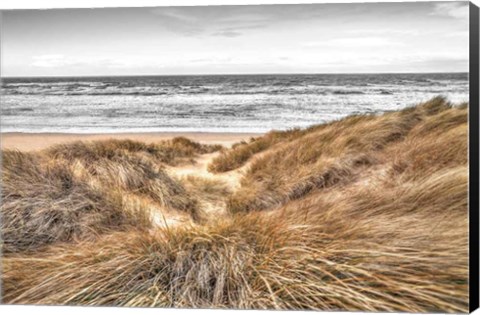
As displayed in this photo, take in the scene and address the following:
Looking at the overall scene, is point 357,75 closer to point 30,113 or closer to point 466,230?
point 466,230

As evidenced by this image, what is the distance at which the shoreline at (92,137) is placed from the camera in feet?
24.9

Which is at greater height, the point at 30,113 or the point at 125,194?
the point at 30,113

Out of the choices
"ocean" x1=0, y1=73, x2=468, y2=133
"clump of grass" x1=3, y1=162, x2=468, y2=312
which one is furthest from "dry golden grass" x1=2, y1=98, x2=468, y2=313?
"ocean" x1=0, y1=73, x2=468, y2=133

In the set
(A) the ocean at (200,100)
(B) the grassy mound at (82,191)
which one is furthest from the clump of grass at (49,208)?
(A) the ocean at (200,100)

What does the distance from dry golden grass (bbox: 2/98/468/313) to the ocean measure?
0.15 metres

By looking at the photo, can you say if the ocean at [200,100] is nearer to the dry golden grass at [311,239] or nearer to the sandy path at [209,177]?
the dry golden grass at [311,239]

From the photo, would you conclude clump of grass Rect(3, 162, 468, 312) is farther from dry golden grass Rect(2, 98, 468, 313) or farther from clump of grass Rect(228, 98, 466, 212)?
clump of grass Rect(228, 98, 466, 212)

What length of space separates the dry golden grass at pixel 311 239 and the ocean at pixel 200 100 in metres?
0.15

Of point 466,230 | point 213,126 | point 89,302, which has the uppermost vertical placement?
point 213,126

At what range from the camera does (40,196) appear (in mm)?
7816

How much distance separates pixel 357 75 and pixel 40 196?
2.74 metres

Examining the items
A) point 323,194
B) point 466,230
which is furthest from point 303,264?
point 466,230

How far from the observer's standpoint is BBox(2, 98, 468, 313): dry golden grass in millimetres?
7121

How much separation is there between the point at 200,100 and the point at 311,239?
4.62 ft
